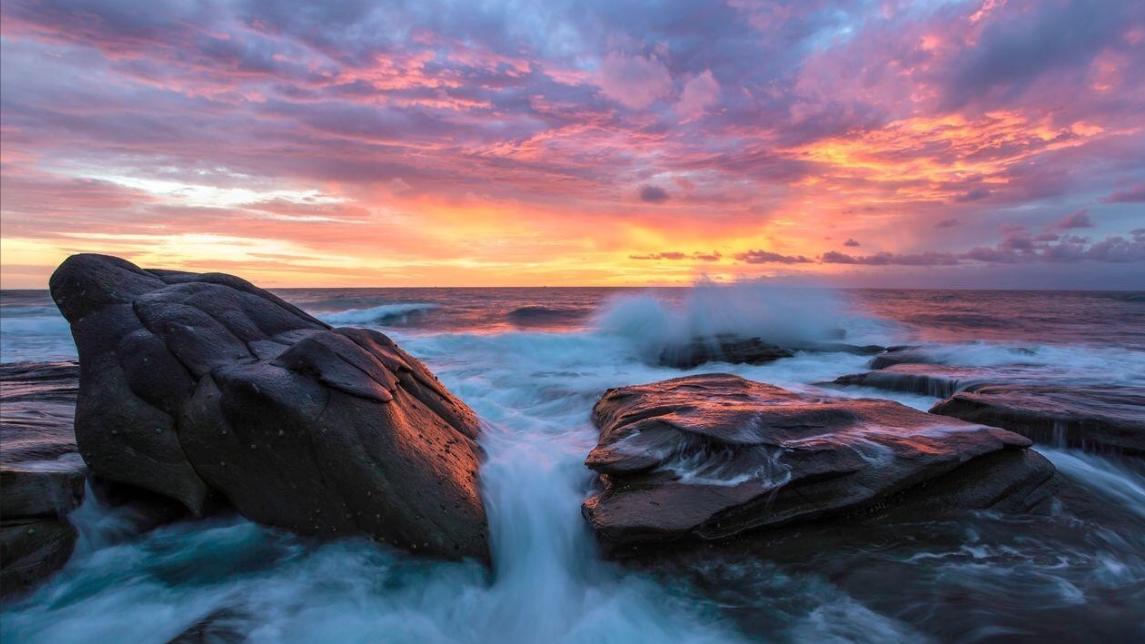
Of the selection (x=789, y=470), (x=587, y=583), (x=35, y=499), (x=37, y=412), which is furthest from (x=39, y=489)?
(x=789, y=470)

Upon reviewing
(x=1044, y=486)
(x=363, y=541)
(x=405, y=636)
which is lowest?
(x=405, y=636)

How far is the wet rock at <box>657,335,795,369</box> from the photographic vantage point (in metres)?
13.4

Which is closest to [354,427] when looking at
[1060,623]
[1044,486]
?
[1060,623]

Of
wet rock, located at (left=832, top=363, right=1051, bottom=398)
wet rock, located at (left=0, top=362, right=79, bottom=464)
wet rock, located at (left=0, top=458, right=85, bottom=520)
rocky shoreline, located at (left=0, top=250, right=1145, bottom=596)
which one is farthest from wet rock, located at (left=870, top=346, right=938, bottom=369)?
wet rock, located at (left=0, top=362, right=79, bottom=464)

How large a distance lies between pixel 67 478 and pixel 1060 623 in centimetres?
651

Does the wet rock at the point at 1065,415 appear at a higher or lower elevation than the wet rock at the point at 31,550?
higher

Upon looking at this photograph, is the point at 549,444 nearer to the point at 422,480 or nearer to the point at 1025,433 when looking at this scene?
the point at 422,480

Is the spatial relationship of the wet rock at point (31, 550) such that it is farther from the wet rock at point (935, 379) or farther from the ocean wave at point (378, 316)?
the ocean wave at point (378, 316)

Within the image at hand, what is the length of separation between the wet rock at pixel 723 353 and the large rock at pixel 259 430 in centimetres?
933

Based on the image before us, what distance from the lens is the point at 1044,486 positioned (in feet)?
16.3

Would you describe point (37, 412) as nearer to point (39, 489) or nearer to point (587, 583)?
point (39, 489)

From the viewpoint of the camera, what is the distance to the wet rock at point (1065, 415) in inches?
229

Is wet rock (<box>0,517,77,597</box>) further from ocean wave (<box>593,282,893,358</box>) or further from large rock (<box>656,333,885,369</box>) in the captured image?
ocean wave (<box>593,282,893,358</box>)

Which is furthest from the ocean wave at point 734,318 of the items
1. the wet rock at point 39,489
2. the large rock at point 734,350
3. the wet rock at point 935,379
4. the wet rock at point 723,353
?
the wet rock at point 39,489
